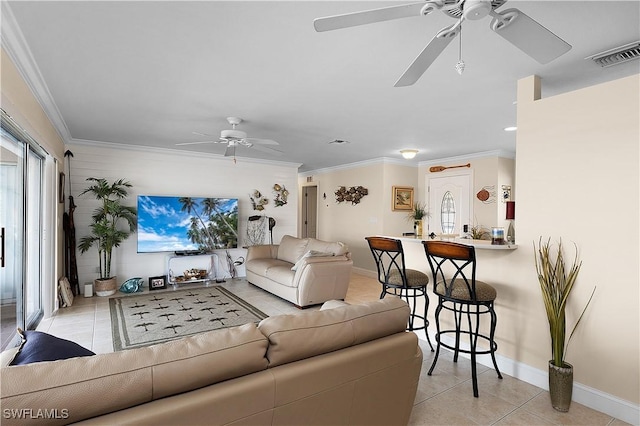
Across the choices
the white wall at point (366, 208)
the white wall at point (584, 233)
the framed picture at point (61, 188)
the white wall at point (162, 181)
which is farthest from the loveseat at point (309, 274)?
the framed picture at point (61, 188)

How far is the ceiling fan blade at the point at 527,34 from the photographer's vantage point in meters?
1.46

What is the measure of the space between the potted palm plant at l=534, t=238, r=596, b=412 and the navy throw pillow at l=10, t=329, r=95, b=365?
282 cm

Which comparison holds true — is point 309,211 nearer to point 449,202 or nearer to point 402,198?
point 402,198

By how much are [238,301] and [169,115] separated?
2.68m

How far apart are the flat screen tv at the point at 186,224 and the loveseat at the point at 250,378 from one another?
498cm

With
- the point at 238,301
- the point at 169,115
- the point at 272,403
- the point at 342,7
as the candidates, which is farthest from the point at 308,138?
the point at 272,403

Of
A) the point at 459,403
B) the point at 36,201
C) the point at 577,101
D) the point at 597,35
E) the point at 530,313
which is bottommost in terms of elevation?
the point at 459,403

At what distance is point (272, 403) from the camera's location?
4.17 ft

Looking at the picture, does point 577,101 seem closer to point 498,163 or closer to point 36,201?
point 498,163

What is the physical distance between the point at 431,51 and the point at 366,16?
0.47m

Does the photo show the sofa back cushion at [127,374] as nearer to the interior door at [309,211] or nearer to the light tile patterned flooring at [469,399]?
the light tile patterned flooring at [469,399]

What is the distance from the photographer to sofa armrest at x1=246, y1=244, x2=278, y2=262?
6.02 metres

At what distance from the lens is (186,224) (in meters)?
5.99

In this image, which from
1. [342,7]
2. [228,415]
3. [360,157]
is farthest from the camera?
[360,157]
